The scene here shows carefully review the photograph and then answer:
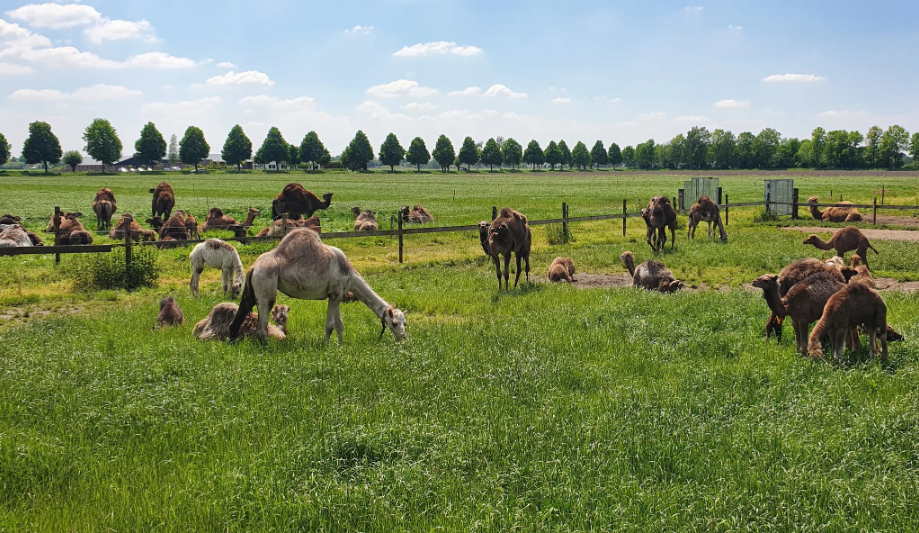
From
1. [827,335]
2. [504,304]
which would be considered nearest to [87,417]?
[504,304]

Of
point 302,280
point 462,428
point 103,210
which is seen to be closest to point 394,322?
point 302,280

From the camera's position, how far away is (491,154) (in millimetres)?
158750

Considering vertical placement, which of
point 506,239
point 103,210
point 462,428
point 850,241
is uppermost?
point 103,210

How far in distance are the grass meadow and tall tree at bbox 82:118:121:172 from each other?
5373 inches

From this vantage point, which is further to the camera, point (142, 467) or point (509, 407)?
point (509, 407)

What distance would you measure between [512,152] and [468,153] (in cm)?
1292

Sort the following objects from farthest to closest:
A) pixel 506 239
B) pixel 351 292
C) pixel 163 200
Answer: pixel 163 200 → pixel 506 239 → pixel 351 292

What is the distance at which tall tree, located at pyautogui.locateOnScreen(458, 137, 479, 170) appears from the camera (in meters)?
156

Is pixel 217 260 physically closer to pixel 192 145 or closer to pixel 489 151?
pixel 192 145

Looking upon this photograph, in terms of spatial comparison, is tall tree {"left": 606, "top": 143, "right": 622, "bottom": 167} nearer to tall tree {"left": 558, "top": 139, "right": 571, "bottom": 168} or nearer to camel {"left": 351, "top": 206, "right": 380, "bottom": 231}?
tall tree {"left": 558, "top": 139, "right": 571, "bottom": 168}

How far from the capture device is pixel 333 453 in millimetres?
5301

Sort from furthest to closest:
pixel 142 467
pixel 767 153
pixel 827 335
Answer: pixel 767 153, pixel 827 335, pixel 142 467

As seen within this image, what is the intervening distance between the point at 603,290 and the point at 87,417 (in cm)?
1022

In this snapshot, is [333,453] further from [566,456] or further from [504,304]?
[504,304]
